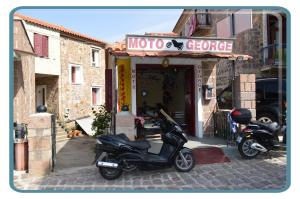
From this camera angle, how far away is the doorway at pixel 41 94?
17.5 metres

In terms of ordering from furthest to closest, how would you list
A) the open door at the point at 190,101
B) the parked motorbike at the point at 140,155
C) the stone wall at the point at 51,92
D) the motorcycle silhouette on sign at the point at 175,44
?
the stone wall at the point at 51,92, the open door at the point at 190,101, the motorcycle silhouette on sign at the point at 175,44, the parked motorbike at the point at 140,155

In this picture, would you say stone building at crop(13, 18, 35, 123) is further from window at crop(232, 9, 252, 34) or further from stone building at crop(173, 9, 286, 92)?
stone building at crop(173, 9, 286, 92)

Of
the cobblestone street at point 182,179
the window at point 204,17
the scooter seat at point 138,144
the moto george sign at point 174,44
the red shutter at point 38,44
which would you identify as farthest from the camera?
the window at point 204,17

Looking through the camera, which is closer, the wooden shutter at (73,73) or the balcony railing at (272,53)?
the balcony railing at (272,53)

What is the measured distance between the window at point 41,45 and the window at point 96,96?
4.77m

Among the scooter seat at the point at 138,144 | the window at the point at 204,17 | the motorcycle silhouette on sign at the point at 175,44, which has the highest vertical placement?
the window at the point at 204,17

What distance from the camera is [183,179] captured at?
16.9 feet

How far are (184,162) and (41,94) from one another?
47.7 feet

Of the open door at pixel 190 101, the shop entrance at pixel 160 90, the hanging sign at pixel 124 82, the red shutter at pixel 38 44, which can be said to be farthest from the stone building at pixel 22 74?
the open door at pixel 190 101

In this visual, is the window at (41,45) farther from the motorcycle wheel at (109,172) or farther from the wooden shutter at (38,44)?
the motorcycle wheel at (109,172)

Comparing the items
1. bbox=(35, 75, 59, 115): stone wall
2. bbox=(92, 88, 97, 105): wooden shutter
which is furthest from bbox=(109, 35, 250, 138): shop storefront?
bbox=(92, 88, 97, 105): wooden shutter

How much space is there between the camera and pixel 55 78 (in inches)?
672

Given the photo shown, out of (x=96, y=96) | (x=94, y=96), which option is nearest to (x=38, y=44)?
(x=94, y=96)

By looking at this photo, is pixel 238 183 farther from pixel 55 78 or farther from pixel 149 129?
pixel 55 78
